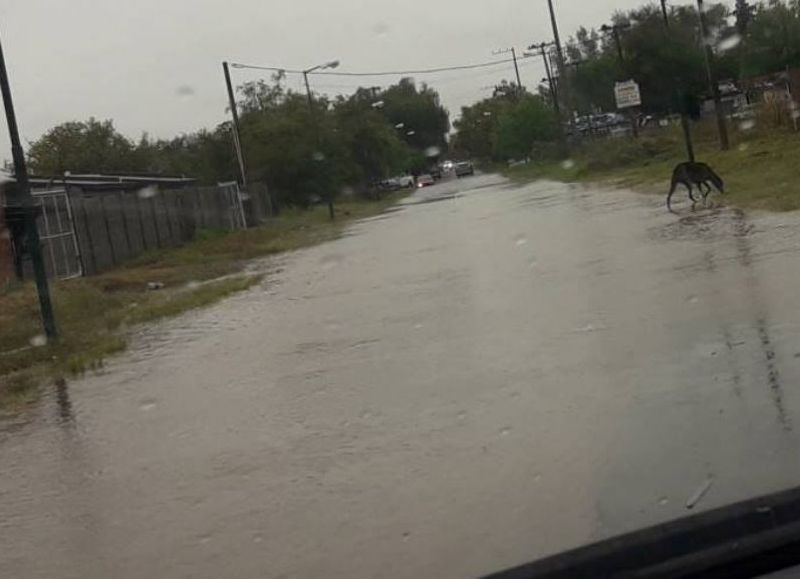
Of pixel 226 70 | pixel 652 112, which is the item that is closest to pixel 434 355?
pixel 226 70

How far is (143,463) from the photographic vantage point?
923 centimetres

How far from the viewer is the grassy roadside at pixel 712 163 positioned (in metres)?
25.0

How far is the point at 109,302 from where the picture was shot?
79.8 feet

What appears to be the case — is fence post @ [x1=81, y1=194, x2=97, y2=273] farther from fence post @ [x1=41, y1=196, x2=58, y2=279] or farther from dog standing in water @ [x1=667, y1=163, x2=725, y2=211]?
dog standing in water @ [x1=667, y1=163, x2=725, y2=211]

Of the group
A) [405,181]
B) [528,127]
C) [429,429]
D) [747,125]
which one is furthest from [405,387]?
[405,181]

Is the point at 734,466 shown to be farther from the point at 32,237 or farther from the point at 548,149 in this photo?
the point at 548,149

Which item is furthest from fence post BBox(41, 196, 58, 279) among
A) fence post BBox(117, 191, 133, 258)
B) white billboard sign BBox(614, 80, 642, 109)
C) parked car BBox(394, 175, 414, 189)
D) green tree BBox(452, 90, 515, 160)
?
green tree BBox(452, 90, 515, 160)

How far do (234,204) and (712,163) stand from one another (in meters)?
21.3

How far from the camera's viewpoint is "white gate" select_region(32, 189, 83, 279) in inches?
1243

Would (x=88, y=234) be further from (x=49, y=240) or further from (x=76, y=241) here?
(x=49, y=240)

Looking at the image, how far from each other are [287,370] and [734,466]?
21.9 feet

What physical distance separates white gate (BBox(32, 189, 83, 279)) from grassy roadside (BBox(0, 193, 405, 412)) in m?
1.18

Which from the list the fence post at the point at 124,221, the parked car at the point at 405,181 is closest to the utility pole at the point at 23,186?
the fence post at the point at 124,221

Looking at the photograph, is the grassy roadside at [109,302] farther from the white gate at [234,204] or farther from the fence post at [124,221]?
the white gate at [234,204]
